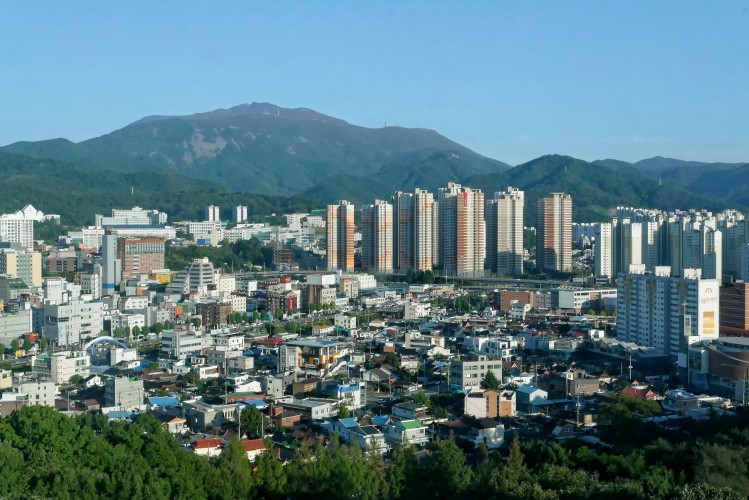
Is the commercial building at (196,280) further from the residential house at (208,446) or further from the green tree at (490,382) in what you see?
the residential house at (208,446)

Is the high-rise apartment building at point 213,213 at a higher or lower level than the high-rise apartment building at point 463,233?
higher

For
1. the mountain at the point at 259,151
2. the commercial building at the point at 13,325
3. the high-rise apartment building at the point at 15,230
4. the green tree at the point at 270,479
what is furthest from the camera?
the mountain at the point at 259,151

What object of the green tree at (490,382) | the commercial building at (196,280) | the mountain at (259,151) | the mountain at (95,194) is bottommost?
the green tree at (490,382)

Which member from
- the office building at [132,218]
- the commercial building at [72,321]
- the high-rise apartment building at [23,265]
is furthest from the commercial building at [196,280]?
the office building at [132,218]

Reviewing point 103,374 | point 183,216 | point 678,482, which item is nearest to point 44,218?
point 183,216

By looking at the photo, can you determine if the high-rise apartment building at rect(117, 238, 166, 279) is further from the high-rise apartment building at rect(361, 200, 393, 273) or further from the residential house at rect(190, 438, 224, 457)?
the residential house at rect(190, 438, 224, 457)

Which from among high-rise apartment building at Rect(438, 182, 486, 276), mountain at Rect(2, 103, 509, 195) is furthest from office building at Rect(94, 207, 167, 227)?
mountain at Rect(2, 103, 509, 195)

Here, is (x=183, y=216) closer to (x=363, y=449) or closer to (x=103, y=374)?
(x=103, y=374)
